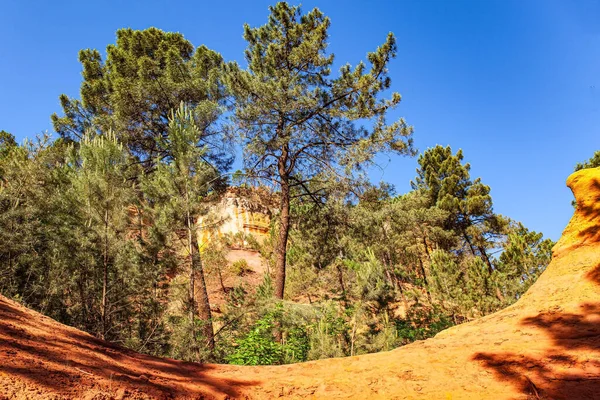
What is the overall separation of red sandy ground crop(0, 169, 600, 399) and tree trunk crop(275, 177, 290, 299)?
5958 millimetres

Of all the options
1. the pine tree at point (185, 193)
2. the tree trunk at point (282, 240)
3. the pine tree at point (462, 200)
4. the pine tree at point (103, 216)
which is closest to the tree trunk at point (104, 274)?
the pine tree at point (103, 216)

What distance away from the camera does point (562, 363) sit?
2785 millimetres

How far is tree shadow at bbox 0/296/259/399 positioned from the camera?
7.05 ft

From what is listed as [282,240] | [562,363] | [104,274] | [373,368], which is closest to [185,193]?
[104,274]

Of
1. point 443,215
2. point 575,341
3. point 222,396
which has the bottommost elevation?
point 222,396

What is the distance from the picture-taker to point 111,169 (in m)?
7.06

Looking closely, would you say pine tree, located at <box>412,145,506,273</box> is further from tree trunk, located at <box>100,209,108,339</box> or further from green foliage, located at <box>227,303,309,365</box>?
tree trunk, located at <box>100,209,108,339</box>

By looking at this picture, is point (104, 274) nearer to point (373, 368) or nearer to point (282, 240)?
point (282, 240)

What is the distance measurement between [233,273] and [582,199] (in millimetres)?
24317

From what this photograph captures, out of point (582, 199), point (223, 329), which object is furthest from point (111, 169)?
point (582, 199)

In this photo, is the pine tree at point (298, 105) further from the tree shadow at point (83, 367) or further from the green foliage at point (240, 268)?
the green foliage at point (240, 268)

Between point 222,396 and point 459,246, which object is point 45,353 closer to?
point 222,396

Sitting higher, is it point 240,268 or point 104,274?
point 240,268

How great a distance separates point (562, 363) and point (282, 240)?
8.08 metres
